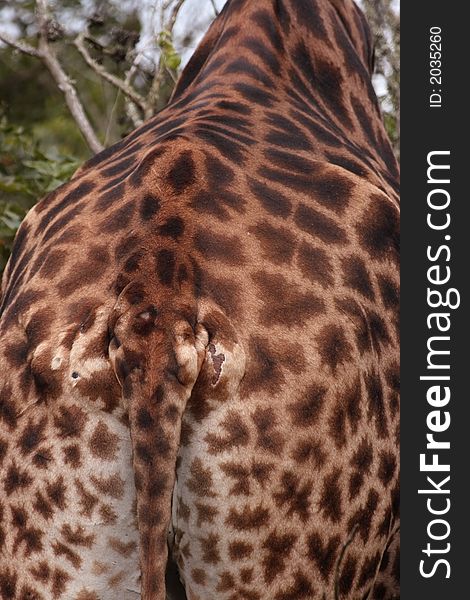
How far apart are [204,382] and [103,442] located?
280mm

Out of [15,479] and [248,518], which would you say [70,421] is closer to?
[15,479]

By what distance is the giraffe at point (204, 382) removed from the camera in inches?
110

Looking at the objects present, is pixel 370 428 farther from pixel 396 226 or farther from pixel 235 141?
pixel 235 141

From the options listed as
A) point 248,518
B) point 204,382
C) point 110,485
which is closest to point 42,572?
point 110,485

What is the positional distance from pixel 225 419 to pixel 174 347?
21 cm

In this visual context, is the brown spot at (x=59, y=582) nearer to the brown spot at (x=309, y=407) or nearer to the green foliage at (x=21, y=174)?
the brown spot at (x=309, y=407)

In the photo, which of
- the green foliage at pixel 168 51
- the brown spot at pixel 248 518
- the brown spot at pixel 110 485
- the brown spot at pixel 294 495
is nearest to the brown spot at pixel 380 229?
the brown spot at pixel 294 495

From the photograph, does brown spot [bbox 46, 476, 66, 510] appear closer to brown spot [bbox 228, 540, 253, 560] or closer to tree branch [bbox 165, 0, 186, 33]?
brown spot [bbox 228, 540, 253, 560]

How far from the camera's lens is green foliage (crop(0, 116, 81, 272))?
6.14m

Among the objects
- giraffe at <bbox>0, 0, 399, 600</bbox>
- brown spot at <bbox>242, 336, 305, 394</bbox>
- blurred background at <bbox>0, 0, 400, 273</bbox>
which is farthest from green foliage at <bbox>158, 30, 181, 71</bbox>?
brown spot at <bbox>242, 336, 305, 394</bbox>

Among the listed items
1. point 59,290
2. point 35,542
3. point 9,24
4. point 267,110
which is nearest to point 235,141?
point 267,110

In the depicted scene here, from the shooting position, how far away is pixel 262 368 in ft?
9.48

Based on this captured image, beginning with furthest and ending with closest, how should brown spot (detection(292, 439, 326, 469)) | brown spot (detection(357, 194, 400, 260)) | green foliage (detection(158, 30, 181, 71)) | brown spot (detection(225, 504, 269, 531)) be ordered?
green foliage (detection(158, 30, 181, 71)) → brown spot (detection(357, 194, 400, 260)) → brown spot (detection(292, 439, 326, 469)) → brown spot (detection(225, 504, 269, 531))

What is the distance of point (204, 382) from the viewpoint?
2775mm
